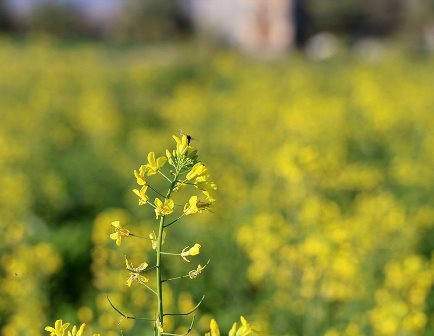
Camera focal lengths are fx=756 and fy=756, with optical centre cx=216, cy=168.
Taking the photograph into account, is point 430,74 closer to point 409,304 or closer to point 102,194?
point 102,194

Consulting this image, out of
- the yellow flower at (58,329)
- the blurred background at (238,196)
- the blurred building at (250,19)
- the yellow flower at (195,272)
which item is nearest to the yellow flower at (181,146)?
the yellow flower at (195,272)

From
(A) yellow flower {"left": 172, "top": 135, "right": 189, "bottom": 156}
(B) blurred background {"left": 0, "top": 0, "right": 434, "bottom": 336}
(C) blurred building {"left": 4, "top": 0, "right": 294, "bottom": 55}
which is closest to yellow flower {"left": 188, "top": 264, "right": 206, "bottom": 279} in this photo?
(A) yellow flower {"left": 172, "top": 135, "right": 189, "bottom": 156}

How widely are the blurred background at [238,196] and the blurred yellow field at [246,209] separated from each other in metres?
0.01

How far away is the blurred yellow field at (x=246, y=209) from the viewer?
313cm

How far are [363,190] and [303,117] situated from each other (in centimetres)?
137

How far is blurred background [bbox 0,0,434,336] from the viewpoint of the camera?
3.15 m

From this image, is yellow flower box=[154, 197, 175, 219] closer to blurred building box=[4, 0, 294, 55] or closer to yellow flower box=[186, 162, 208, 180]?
yellow flower box=[186, 162, 208, 180]

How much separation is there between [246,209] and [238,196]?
18.1 inches

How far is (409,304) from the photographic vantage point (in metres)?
2.96

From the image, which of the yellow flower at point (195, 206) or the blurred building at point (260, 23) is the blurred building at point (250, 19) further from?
the yellow flower at point (195, 206)

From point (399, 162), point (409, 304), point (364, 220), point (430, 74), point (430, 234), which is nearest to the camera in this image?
point (409, 304)

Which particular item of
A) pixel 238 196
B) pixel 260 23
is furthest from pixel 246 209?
pixel 260 23

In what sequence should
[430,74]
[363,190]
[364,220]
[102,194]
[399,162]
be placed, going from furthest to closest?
[430,74]
[399,162]
[102,194]
[363,190]
[364,220]

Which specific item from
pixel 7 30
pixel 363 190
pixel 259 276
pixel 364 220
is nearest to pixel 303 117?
pixel 363 190
